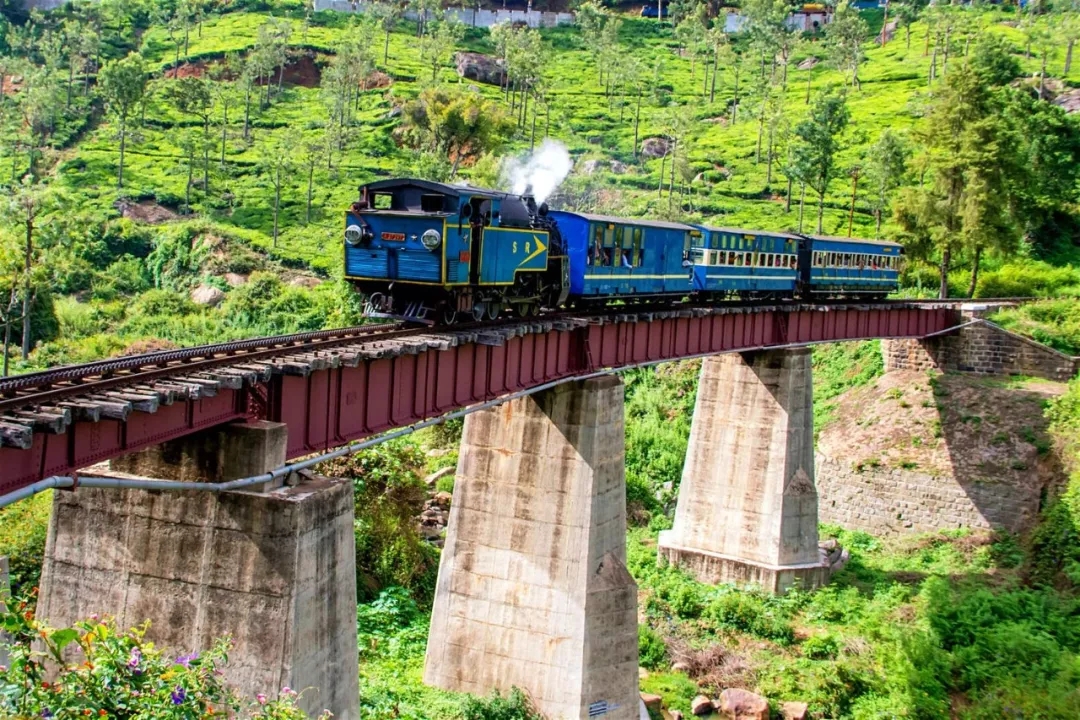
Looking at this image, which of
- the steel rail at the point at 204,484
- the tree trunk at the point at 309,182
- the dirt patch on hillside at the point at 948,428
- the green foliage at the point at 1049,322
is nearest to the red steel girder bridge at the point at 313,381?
the steel rail at the point at 204,484

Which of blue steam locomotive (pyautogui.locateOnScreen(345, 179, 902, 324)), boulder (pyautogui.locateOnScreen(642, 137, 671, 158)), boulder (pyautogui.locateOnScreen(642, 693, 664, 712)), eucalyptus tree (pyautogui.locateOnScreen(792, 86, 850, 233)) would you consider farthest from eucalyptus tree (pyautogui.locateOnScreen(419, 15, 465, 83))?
boulder (pyautogui.locateOnScreen(642, 693, 664, 712))

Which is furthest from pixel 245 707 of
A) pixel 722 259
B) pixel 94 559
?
pixel 722 259

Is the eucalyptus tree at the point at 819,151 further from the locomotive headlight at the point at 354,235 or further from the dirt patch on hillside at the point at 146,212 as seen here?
the locomotive headlight at the point at 354,235

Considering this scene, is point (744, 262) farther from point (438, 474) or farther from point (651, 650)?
point (438, 474)

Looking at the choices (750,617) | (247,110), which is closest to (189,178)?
(247,110)

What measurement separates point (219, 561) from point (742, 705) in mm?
18897

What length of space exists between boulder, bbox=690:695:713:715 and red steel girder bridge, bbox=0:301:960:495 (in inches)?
375

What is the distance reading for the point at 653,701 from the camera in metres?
28.6

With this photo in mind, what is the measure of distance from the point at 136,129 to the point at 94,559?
79.1m

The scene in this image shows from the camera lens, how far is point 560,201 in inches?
2968

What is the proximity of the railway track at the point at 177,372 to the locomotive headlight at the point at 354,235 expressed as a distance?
181 centimetres

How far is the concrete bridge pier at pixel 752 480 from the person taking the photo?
3619 centimetres

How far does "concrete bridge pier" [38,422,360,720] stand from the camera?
14.0m

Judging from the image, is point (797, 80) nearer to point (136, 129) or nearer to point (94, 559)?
point (136, 129)
